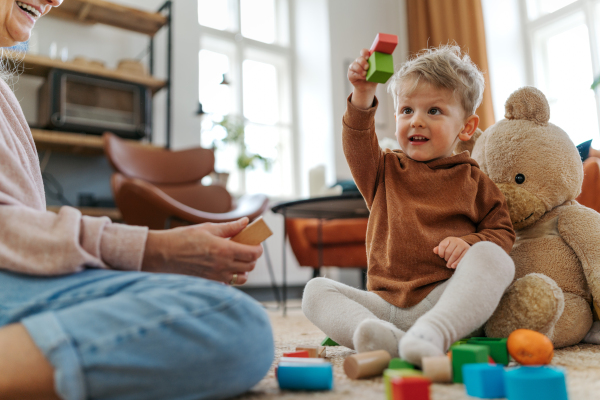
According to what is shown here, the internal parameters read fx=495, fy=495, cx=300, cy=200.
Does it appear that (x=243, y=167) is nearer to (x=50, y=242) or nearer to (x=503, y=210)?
(x=503, y=210)

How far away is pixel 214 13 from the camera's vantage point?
394 cm

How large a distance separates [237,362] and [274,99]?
3823mm

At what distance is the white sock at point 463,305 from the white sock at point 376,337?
47 mm

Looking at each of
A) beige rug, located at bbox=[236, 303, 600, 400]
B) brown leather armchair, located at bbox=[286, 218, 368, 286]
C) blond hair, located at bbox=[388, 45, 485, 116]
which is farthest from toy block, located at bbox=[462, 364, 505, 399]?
brown leather armchair, located at bbox=[286, 218, 368, 286]

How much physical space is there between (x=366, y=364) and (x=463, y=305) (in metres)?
0.19

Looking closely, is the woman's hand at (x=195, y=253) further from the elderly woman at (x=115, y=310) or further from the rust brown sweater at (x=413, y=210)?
the rust brown sweater at (x=413, y=210)

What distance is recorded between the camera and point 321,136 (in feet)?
13.2

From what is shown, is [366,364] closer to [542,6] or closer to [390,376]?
[390,376]

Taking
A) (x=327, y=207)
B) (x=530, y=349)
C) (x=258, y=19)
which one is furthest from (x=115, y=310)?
(x=258, y=19)

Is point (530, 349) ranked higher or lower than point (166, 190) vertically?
lower

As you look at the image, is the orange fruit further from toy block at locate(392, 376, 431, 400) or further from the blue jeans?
the blue jeans

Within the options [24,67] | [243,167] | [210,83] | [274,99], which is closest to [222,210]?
[243,167]

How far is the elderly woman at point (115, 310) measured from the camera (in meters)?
0.50

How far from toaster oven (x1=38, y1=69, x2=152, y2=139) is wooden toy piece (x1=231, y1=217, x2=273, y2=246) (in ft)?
7.37
